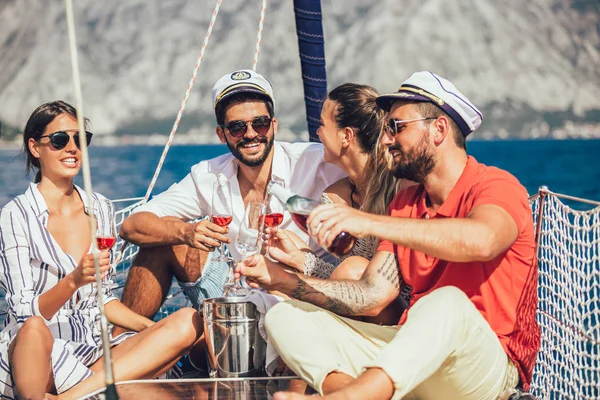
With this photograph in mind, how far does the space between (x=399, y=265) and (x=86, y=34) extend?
15228 cm

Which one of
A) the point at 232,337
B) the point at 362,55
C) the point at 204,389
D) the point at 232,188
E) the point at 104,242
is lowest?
the point at 204,389

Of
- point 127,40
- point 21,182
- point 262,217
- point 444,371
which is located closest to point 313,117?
point 262,217

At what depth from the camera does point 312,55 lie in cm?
593

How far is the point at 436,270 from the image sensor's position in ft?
12.4

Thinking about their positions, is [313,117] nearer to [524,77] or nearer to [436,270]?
[436,270]

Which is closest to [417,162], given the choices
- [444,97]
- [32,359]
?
[444,97]

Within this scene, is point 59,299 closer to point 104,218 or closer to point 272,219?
point 104,218

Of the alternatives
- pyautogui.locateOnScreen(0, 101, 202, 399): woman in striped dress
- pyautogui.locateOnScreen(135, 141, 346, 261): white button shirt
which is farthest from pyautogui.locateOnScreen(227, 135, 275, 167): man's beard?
pyautogui.locateOnScreen(0, 101, 202, 399): woman in striped dress

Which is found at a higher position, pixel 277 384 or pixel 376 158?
pixel 376 158

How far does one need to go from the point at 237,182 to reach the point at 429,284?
1653mm

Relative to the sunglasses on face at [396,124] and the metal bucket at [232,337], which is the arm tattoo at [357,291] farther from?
the sunglasses on face at [396,124]

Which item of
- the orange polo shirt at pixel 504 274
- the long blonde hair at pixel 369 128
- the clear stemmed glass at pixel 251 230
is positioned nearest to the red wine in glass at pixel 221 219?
the clear stemmed glass at pixel 251 230

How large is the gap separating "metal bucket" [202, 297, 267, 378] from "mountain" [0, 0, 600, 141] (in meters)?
139

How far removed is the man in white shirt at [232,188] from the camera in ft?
16.0
